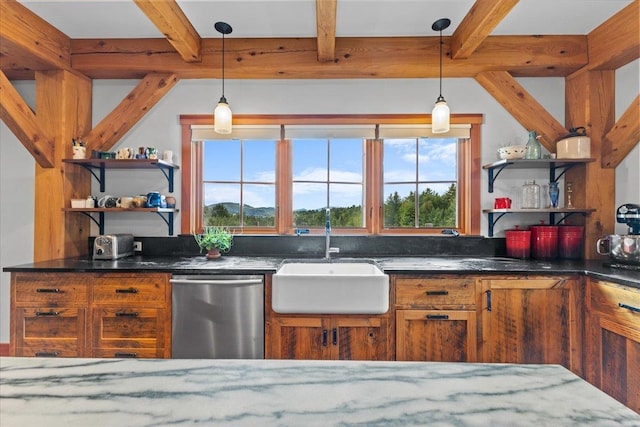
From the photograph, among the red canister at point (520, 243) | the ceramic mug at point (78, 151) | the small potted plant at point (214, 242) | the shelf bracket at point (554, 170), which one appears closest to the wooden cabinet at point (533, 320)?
the red canister at point (520, 243)

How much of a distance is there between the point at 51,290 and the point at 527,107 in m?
3.69

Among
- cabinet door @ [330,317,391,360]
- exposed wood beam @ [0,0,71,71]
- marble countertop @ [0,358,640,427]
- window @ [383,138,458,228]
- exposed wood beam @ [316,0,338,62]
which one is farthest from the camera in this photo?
window @ [383,138,458,228]

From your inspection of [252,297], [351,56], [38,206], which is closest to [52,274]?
[38,206]

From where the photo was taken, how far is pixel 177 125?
279 cm

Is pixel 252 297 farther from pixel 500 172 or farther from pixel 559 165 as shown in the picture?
pixel 559 165

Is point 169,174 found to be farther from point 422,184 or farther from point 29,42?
point 422,184

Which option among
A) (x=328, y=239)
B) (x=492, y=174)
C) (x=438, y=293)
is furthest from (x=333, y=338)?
(x=492, y=174)

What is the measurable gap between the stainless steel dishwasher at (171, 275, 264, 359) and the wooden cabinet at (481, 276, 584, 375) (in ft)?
4.72

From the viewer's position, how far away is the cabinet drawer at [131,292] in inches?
80.7

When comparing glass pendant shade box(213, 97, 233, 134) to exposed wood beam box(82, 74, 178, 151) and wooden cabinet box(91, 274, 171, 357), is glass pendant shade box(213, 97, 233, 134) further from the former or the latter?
wooden cabinet box(91, 274, 171, 357)

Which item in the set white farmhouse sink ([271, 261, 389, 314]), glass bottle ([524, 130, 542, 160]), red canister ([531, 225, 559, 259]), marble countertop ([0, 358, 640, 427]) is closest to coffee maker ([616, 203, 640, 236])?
red canister ([531, 225, 559, 259])

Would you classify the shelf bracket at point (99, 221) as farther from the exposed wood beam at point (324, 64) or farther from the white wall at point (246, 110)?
the exposed wood beam at point (324, 64)

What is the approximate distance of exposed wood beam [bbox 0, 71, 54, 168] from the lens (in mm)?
2188

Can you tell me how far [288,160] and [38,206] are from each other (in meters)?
2.00
